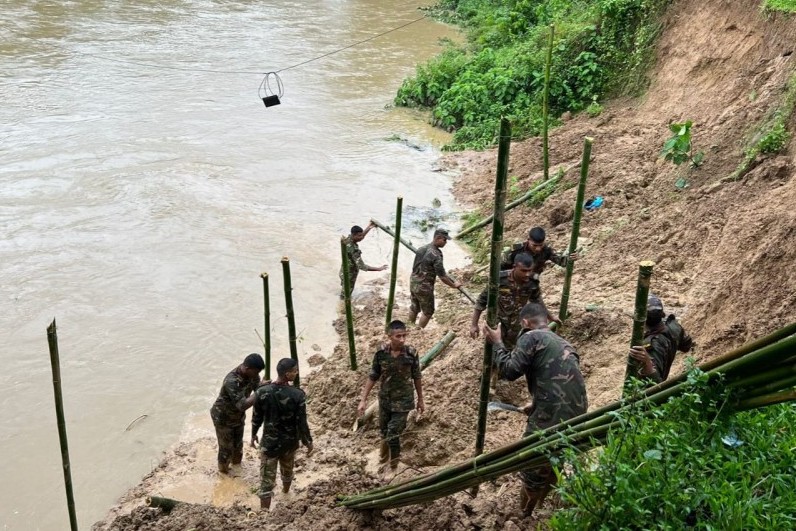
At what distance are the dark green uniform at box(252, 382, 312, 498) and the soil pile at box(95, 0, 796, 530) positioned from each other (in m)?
0.33

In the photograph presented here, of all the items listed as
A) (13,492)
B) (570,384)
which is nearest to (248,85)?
(13,492)

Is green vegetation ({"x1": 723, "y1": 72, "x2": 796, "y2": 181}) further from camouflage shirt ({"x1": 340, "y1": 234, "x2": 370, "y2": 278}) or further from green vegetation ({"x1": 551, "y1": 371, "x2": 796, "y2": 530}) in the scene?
green vegetation ({"x1": 551, "y1": 371, "x2": 796, "y2": 530})

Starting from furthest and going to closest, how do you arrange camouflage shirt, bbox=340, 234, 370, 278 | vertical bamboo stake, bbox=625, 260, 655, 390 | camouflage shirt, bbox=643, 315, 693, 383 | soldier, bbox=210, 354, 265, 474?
camouflage shirt, bbox=340, 234, 370, 278
soldier, bbox=210, 354, 265, 474
camouflage shirt, bbox=643, 315, 693, 383
vertical bamboo stake, bbox=625, 260, 655, 390

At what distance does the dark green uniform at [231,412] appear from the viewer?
639 centimetres

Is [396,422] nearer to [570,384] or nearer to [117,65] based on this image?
[570,384]

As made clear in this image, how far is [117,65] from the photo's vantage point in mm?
20594

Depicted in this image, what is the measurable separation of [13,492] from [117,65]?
1636cm

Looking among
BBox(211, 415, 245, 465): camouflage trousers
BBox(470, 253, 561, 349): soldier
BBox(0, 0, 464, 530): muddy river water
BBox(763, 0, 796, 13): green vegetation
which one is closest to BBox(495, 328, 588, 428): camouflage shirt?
BBox(470, 253, 561, 349): soldier

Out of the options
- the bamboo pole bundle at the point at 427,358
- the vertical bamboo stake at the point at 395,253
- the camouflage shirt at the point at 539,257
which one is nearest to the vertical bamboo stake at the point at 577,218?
the camouflage shirt at the point at 539,257

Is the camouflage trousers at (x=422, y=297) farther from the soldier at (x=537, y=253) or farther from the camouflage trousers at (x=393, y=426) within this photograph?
the camouflage trousers at (x=393, y=426)

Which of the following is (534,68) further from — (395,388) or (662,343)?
(662,343)

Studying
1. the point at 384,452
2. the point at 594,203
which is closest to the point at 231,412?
the point at 384,452

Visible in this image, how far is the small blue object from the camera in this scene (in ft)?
33.3

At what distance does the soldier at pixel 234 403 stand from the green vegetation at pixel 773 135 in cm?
610
